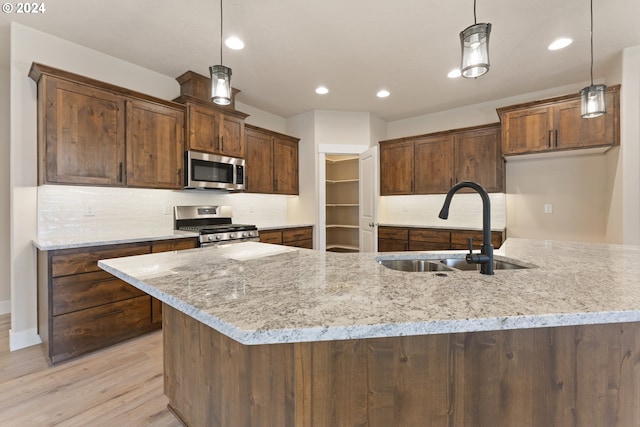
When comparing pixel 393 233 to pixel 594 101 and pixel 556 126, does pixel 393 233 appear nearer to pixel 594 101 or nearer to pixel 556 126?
pixel 556 126

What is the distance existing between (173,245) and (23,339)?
1396 mm

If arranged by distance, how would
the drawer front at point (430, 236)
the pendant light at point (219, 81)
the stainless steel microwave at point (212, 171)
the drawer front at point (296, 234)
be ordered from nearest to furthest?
the pendant light at point (219, 81) → the stainless steel microwave at point (212, 171) → the drawer front at point (430, 236) → the drawer front at point (296, 234)

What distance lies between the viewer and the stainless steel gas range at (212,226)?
10.4ft

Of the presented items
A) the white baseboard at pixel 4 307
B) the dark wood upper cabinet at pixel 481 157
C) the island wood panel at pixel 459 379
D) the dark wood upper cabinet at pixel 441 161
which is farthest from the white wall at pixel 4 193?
the dark wood upper cabinet at pixel 481 157

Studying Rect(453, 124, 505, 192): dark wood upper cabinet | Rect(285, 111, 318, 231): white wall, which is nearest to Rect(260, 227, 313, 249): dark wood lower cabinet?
Rect(285, 111, 318, 231): white wall

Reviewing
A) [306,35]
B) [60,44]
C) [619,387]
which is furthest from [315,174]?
[619,387]

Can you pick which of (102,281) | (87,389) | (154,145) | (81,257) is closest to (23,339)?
(102,281)

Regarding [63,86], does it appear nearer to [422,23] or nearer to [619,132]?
[422,23]

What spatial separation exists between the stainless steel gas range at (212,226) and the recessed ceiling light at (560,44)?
3.77m

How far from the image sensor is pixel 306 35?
266cm

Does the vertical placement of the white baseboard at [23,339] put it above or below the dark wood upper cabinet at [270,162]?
below

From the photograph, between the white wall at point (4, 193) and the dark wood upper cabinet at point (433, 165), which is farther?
the dark wood upper cabinet at point (433, 165)

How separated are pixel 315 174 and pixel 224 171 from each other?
1524mm

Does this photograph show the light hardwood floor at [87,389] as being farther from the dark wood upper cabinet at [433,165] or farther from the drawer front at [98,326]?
the dark wood upper cabinet at [433,165]
